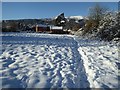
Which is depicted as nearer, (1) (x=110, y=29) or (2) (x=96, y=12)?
(1) (x=110, y=29)

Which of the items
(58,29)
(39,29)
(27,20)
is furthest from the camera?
(27,20)

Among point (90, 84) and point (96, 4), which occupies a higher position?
point (96, 4)

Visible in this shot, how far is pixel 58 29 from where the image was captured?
64.8 metres

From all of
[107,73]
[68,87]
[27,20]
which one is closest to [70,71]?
[107,73]

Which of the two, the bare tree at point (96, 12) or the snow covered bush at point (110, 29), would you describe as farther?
the bare tree at point (96, 12)

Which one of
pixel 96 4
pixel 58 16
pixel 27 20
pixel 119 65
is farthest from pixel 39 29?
pixel 119 65

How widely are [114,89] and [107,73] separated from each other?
1.69 meters

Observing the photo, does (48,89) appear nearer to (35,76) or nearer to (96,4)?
(35,76)

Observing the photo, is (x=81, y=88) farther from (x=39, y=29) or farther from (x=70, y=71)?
(x=39, y=29)

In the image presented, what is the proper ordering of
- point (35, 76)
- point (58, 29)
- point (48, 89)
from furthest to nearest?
point (58, 29), point (35, 76), point (48, 89)

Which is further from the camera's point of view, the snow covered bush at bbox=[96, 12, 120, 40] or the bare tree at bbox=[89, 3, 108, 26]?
the bare tree at bbox=[89, 3, 108, 26]

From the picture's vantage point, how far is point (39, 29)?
242 ft

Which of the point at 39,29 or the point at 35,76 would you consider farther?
the point at 39,29

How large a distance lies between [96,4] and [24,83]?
36.0 m
